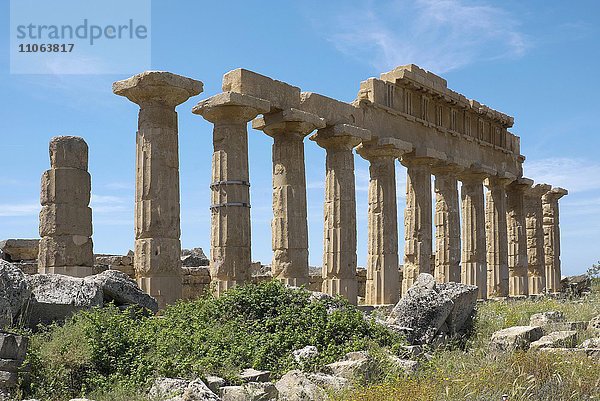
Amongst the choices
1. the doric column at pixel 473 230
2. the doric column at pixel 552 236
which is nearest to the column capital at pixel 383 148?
the doric column at pixel 473 230

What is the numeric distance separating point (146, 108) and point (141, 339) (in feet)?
24.7

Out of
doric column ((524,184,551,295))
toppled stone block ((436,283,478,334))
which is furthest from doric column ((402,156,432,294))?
toppled stone block ((436,283,478,334))

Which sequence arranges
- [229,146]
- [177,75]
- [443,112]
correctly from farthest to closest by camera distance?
[443,112], [229,146], [177,75]

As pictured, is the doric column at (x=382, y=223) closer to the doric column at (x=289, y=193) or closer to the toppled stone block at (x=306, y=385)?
the doric column at (x=289, y=193)

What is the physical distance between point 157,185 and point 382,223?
9011 millimetres

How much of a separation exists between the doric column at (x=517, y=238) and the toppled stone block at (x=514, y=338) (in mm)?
20643

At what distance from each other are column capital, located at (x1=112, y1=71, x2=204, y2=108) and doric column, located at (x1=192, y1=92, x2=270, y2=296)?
1.10 m

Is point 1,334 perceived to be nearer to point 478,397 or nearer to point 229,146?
point 478,397

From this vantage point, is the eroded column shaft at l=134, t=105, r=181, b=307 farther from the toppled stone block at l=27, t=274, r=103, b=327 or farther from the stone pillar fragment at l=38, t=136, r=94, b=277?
the toppled stone block at l=27, t=274, r=103, b=327

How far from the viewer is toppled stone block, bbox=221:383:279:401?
910cm

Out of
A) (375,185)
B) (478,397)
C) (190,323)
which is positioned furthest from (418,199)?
(478,397)

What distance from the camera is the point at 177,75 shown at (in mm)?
17375

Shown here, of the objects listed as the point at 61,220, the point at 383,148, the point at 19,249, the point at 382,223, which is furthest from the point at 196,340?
the point at 383,148

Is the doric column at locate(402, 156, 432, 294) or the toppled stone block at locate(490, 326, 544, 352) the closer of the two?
the toppled stone block at locate(490, 326, 544, 352)
